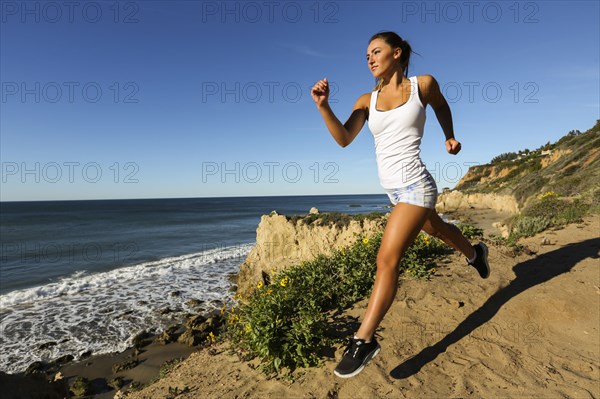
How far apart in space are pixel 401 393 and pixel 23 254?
32373 mm

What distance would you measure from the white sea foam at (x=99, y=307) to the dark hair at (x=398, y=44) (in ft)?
34.2

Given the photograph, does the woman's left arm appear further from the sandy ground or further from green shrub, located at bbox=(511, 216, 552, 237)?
green shrub, located at bbox=(511, 216, 552, 237)

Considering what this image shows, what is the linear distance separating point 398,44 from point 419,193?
1.29 meters

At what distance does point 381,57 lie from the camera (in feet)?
8.77

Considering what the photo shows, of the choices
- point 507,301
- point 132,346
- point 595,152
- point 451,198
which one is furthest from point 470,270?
point 451,198

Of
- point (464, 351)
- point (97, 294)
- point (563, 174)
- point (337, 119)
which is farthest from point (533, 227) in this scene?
point (563, 174)

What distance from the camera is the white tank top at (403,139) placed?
2.58 metres

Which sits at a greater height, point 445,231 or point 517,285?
point 445,231

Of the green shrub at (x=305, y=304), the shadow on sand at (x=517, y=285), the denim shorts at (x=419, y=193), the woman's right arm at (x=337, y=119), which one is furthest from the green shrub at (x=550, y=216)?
the woman's right arm at (x=337, y=119)

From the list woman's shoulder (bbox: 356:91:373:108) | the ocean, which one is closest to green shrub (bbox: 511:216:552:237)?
woman's shoulder (bbox: 356:91:373:108)

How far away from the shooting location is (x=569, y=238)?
Answer: 7.55m

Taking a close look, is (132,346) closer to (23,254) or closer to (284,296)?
(284,296)

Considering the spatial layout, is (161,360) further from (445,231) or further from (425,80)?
(425,80)

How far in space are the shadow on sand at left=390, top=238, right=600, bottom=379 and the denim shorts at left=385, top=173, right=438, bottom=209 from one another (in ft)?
5.58
